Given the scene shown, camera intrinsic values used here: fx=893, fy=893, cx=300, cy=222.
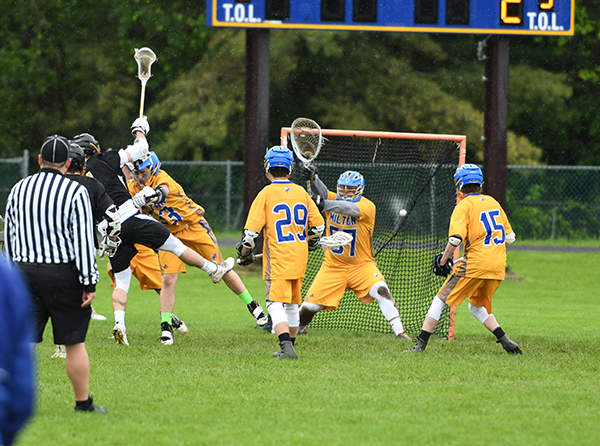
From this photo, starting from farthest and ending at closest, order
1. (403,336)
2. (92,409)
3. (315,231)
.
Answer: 1. (403,336)
2. (315,231)
3. (92,409)

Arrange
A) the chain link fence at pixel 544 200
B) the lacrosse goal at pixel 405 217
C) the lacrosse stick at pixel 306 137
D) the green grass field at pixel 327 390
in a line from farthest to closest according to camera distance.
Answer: the chain link fence at pixel 544 200 < the lacrosse goal at pixel 405 217 < the lacrosse stick at pixel 306 137 < the green grass field at pixel 327 390

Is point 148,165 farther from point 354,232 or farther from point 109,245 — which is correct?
point 354,232

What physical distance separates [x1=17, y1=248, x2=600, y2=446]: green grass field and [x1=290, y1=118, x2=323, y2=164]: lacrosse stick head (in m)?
1.88

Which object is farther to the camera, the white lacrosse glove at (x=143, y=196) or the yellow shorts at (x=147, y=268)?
the yellow shorts at (x=147, y=268)

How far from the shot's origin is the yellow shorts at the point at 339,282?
28.5ft

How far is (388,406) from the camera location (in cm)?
562

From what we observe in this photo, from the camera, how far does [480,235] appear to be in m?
7.84

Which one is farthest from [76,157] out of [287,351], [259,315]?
[259,315]

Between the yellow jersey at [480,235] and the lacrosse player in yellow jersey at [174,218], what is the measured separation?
208 centimetres

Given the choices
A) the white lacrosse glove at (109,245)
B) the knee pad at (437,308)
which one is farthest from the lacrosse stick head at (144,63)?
the knee pad at (437,308)

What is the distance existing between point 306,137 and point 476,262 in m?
2.32


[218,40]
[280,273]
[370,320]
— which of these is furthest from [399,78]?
[280,273]

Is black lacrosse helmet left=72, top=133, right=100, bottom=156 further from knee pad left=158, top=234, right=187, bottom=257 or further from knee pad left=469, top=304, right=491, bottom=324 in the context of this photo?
knee pad left=469, top=304, right=491, bottom=324

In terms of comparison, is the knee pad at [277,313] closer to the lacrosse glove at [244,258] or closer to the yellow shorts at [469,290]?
the lacrosse glove at [244,258]
